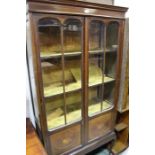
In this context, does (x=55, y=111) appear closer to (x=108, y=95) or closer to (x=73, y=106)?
(x=73, y=106)

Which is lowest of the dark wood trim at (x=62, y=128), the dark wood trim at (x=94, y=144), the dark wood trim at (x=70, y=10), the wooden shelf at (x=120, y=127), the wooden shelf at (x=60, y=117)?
the dark wood trim at (x=94, y=144)

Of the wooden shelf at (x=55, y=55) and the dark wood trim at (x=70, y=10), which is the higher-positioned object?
the dark wood trim at (x=70, y=10)

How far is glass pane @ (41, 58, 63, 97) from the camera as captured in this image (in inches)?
46.5

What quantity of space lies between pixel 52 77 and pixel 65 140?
A: 587 millimetres

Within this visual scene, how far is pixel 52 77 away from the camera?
1269 mm

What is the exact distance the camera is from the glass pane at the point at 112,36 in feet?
4.47

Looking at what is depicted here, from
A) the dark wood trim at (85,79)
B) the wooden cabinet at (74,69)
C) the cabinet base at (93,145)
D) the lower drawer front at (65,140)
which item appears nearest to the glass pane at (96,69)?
the wooden cabinet at (74,69)

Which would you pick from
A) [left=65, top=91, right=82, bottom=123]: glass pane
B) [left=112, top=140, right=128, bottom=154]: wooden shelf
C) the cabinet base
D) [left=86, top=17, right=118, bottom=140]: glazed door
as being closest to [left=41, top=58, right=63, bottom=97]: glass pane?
[left=65, top=91, right=82, bottom=123]: glass pane

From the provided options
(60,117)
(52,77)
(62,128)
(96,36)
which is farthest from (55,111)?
(96,36)

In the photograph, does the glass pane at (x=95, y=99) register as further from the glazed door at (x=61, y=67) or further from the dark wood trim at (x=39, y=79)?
the dark wood trim at (x=39, y=79)

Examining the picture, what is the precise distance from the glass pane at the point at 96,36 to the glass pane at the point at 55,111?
0.57 m
